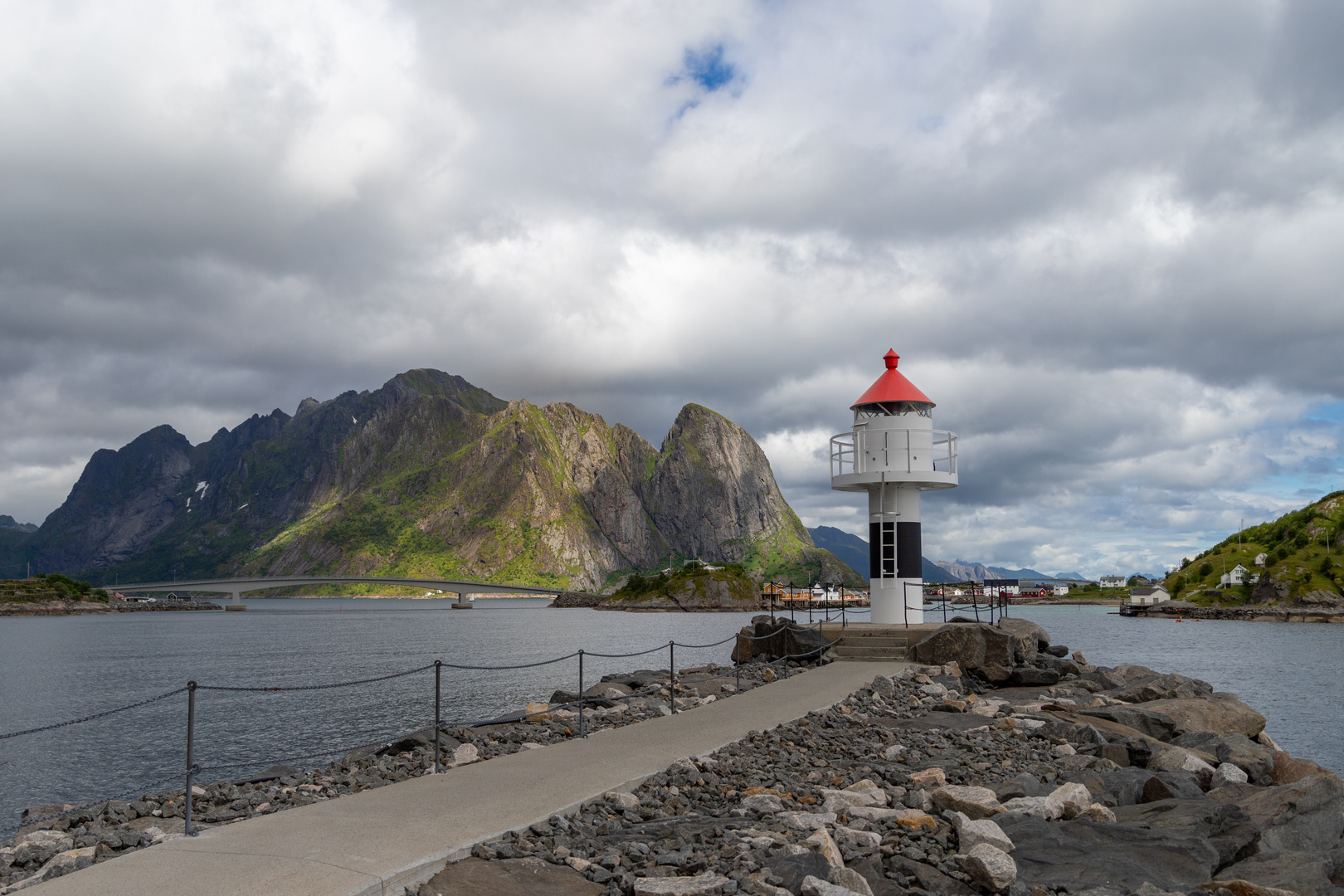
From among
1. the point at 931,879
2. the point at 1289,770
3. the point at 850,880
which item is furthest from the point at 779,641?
the point at 850,880

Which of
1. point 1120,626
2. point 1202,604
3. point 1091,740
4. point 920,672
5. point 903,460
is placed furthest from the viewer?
point 1202,604

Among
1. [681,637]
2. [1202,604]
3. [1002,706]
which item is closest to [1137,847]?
[1002,706]

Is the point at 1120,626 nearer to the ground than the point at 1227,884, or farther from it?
nearer to the ground

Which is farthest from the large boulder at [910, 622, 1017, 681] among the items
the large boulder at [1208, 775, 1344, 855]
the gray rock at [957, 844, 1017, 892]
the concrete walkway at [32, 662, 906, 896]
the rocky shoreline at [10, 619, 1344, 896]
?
the gray rock at [957, 844, 1017, 892]

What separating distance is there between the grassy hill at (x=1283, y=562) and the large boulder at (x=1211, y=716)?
121 m

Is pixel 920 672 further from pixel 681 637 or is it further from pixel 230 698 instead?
pixel 681 637

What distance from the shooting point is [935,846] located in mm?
7453

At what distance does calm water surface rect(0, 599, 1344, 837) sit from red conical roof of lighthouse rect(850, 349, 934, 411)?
12.6 m

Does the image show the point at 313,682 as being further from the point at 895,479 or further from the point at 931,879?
the point at 931,879

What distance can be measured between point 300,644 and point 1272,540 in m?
150

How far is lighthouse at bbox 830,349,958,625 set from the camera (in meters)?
23.1

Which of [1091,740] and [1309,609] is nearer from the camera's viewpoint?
[1091,740]

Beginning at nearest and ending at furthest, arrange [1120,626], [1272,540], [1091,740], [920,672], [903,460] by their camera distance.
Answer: [1091,740]
[920,672]
[903,460]
[1120,626]
[1272,540]

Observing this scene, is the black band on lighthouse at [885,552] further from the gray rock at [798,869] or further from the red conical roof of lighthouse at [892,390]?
the gray rock at [798,869]
